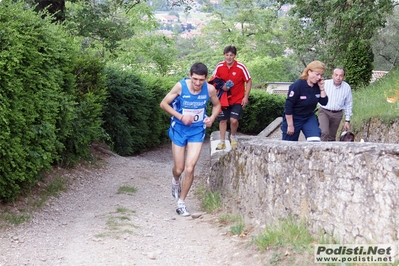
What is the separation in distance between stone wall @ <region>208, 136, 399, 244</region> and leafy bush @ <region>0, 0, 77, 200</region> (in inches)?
112

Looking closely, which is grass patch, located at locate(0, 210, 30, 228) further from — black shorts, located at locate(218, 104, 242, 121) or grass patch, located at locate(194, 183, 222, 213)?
black shorts, located at locate(218, 104, 242, 121)

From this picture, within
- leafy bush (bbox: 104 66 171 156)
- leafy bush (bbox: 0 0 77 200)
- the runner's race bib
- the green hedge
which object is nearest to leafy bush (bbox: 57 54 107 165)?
the green hedge

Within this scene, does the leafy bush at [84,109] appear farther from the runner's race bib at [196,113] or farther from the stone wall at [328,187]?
the stone wall at [328,187]

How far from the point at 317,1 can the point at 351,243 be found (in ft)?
55.0

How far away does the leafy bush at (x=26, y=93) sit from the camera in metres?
7.50

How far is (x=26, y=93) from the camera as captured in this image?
7.99m

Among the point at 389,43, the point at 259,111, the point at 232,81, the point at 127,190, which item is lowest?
the point at 259,111

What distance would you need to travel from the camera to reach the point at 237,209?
820 cm

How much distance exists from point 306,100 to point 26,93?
383cm

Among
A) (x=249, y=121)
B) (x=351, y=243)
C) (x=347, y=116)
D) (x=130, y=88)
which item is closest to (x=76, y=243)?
(x=351, y=243)

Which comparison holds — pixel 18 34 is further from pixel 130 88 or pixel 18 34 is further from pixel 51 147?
pixel 130 88

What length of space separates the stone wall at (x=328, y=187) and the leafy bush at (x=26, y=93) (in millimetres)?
2833

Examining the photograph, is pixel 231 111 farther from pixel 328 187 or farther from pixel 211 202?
pixel 328 187

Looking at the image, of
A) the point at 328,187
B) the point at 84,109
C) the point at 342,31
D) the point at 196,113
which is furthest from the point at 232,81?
the point at 342,31
